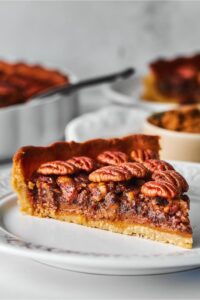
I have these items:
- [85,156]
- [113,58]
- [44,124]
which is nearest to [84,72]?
[113,58]

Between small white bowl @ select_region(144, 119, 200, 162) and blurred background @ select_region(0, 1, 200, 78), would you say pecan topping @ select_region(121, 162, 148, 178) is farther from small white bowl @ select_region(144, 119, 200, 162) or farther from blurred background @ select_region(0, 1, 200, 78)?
blurred background @ select_region(0, 1, 200, 78)

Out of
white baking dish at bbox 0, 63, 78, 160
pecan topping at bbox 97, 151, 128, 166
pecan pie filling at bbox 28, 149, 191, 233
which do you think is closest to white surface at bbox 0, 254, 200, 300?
pecan pie filling at bbox 28, 149, 191, 233

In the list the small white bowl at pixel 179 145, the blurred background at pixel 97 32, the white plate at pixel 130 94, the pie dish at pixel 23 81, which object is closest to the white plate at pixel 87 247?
the small white bowl at pixel 179 145

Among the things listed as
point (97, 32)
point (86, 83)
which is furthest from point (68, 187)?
point (97, 32)

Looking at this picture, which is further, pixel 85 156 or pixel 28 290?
pixel 85 156

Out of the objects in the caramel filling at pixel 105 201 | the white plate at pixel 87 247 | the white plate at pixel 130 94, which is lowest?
the white plate at pixel 87 247

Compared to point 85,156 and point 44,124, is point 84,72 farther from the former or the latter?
point 85,156

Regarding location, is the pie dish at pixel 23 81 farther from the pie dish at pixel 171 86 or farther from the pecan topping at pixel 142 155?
the pecan topping at pixel 142 155

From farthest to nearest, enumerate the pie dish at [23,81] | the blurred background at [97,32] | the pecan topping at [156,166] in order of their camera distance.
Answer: the blurred background at [97,32]
the pie dish at [23,81]
the pecan topping at [156,166]
